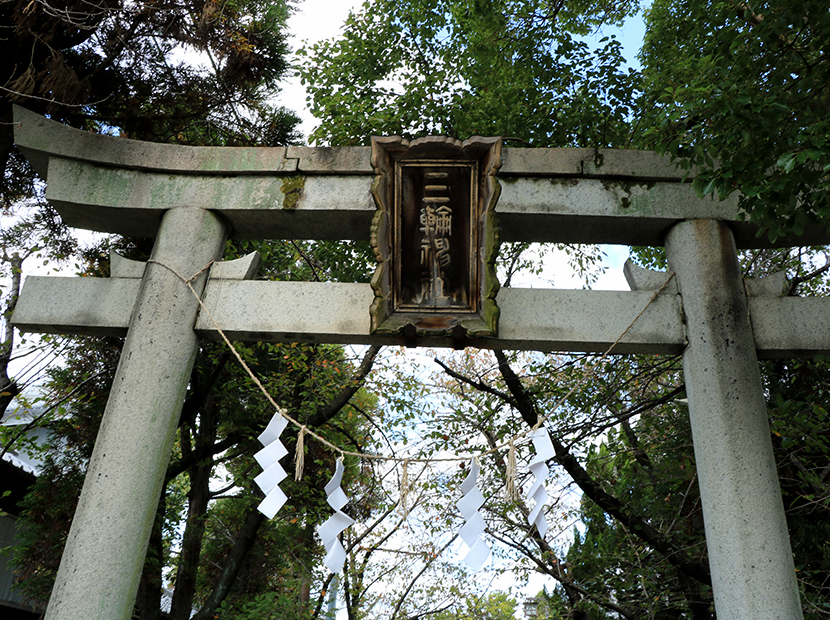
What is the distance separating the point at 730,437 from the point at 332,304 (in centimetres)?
267

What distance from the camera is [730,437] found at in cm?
387

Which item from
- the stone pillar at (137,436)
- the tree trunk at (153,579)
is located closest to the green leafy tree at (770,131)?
the stone pillar at (137,436)

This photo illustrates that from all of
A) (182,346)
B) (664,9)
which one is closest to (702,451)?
(182,346)

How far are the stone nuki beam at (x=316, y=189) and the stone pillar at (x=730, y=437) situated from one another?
0.36 metres

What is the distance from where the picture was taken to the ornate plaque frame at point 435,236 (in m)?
4.11

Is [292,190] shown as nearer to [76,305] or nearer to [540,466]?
→ [76,305]

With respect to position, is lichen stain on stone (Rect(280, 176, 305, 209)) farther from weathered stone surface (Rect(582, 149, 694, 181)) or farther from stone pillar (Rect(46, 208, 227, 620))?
weathered stone surface (Rect(582, 149, 694, 181))

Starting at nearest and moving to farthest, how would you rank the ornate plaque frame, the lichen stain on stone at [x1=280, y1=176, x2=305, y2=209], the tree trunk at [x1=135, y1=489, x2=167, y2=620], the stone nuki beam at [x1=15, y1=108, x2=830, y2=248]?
1. the ornate plaque frame
2. the stone nuki beam at [x1=15, y1=108, x2=830, y2=248]
3. the lichen stain on stone at [x1=280, y1=176, x2=305, y2=209]
4. the tree trunk at [x1=135, y1=489, x2=167, y2=620]

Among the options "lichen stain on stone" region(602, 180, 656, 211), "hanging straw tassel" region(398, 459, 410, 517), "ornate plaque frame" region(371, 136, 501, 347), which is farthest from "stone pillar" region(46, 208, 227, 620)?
"lichen stain on stone" region(602, 180, 656, 211)

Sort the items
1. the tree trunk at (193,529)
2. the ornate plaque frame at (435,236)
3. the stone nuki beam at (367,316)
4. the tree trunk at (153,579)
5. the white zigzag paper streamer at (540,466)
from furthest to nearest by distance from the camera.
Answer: the tree trunk at (193,529)
the tree trunk at (153,579)
the stone nuki beam at (367,316)
the ornate plaque frame at (435,236)
the white zigzag paper streamer at (540,466)

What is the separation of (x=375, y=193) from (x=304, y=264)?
654 centimetres

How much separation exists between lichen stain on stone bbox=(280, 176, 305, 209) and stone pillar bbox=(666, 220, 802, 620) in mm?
2742

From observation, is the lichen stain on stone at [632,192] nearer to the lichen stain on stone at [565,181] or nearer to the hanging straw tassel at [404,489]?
the lichen stain on stone at [565,181]

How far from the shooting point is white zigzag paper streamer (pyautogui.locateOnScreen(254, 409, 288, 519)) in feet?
12.8
